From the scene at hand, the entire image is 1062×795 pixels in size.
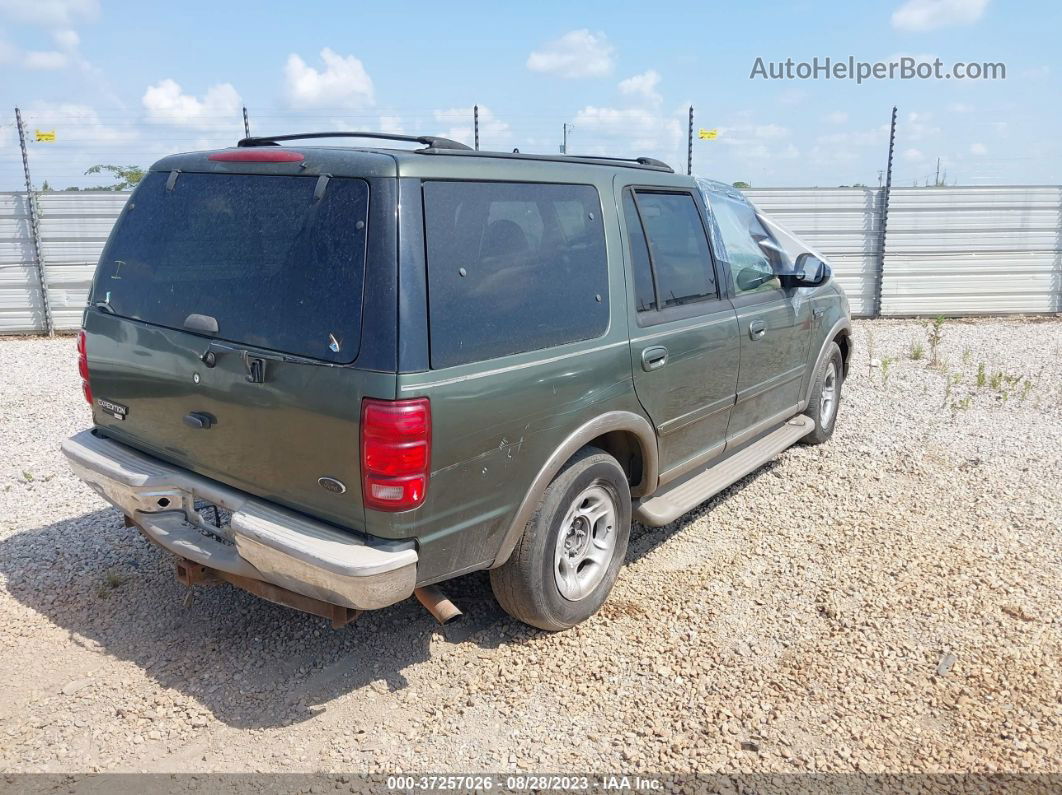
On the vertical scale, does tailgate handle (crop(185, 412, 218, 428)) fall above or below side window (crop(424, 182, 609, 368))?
below

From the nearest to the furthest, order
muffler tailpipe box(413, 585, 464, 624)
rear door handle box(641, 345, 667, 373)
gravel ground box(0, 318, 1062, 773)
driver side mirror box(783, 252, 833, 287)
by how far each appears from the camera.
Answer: gravel ground box(0, 318, 1062, 773) → muffler tailpipe box(413, 585, 464, 624) → rear door handle box(641, 345, 667, 373) → driver side mirror box(783, 252, 833, 287)

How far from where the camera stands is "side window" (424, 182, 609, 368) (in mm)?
2904

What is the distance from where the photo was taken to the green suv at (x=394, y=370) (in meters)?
2.78

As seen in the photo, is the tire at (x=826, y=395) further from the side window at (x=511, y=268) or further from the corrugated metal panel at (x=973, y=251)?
the corrugated metal panel at (x=973, y=251)

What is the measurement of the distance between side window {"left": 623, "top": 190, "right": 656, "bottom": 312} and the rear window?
58.2 inches

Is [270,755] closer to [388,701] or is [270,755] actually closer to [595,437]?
[388,701]

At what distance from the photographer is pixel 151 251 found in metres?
3.46

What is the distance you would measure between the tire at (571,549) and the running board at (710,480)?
20cm

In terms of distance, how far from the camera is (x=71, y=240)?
11586mm

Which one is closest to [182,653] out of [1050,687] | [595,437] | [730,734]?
[595,437]

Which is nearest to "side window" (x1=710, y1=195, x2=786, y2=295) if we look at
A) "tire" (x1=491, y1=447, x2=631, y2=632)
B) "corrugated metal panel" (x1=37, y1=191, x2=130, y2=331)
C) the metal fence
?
"tire" (x1=491, y1=447, x2=631, y2=632)

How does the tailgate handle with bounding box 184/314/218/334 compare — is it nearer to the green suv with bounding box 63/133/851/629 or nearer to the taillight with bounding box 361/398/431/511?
the green suv with bounding box 63/133/851/629

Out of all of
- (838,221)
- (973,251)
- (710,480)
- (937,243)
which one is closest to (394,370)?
(710,480)

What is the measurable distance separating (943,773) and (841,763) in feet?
1.13
